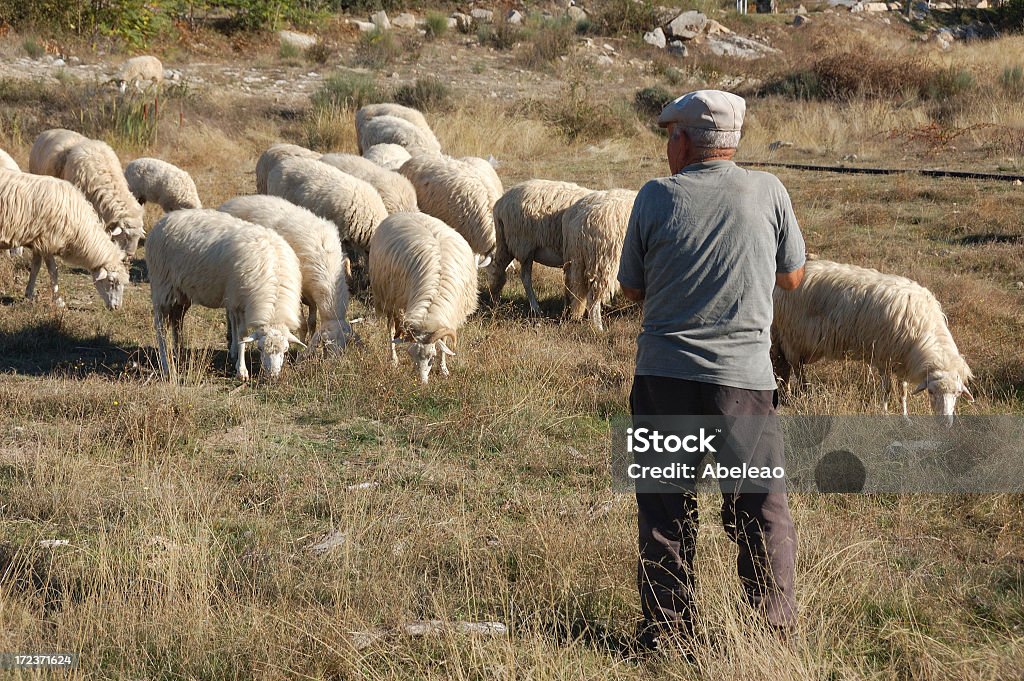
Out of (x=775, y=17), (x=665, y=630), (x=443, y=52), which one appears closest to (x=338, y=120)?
(x=443, y=52)

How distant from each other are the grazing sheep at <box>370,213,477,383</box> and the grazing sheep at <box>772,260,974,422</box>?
254cm

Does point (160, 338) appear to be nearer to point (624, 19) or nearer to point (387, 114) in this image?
point (387, 114)

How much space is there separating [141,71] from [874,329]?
19041 mm

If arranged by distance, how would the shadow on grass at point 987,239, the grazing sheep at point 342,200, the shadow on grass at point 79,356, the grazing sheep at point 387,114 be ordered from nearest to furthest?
the shadow on grass at point 79,356 → the grazing sheep at point 342,200 → the shadow on grass at point 987,239 → the grazing sheep at point 387,114

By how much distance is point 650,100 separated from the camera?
2422 cm

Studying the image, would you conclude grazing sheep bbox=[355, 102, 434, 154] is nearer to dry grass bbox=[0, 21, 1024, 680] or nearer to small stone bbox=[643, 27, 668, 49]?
dry grass bbox=[0, 21, 1024, 680]

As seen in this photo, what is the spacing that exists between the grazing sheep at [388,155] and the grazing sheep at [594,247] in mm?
4454

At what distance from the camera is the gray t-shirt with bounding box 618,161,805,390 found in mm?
3191

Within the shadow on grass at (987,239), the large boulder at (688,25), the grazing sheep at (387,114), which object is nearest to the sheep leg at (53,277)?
the grazing sheep at (387,114)

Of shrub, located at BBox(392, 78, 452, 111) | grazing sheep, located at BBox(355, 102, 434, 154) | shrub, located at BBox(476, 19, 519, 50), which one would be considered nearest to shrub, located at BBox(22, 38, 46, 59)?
shrub, located at BBox(392, 78, 452, 111)

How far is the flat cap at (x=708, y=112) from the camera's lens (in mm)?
3162

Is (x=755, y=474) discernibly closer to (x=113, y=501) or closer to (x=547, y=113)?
(x=113, y=501)

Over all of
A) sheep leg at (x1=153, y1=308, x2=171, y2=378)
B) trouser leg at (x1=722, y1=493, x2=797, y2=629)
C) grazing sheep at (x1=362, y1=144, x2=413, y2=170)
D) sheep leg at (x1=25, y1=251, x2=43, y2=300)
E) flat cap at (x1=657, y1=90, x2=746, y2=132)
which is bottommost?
sheep leg at (x1=25, y1=251, x2=43, y2=300)

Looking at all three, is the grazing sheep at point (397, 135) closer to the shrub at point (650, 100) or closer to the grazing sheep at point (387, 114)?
the grazing sheep at point (387, 114)
